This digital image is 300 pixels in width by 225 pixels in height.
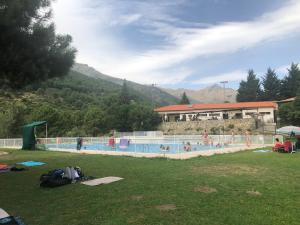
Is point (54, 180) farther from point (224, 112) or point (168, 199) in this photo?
point (224, 112)

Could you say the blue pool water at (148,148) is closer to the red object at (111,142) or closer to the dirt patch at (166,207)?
the red object at (111,142)

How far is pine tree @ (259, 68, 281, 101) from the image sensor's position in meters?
69.7

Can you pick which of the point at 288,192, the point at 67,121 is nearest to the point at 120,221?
the point at 288,192

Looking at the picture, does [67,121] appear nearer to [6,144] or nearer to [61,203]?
[6,144]

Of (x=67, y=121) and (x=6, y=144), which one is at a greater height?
(x=67, y=121)

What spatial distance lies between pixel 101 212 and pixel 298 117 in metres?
42.3

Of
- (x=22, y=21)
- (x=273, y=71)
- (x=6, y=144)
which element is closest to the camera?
(x=22, y=21)

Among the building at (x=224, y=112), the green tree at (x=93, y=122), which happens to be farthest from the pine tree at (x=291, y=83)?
the green tree at (x=93, y=122)

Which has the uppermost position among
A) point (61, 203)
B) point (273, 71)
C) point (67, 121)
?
point (273, 71)

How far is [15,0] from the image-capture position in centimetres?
757

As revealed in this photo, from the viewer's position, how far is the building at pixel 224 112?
162 feet

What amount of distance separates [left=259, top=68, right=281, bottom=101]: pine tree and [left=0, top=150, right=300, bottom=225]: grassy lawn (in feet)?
211

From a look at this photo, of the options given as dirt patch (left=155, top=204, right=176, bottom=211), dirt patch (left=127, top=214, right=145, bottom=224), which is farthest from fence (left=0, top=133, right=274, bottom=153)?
dirt patch (left=127, top=214, right=145, bottom=224)

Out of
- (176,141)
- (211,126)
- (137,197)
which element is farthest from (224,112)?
(137,197)
